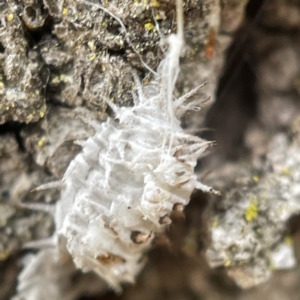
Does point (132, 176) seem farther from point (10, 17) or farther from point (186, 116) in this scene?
point (10, 17)

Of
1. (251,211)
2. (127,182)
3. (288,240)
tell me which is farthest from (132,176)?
(288,240)

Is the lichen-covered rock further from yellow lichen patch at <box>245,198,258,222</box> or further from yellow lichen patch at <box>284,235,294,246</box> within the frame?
yellow lichen patch at <box>284,235,294,246</box>

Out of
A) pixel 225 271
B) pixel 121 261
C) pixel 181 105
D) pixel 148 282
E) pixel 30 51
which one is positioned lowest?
pixel 148 282

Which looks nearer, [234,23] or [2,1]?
[2,1]

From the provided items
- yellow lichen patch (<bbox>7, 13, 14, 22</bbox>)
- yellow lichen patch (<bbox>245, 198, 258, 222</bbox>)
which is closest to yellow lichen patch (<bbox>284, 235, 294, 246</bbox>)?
yellow lichen patch (<bbox>245, 198, 258, 222</bbox>)

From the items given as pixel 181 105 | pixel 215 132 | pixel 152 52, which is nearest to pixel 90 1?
pixel 152 52

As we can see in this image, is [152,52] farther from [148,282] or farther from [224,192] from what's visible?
[148,282]
